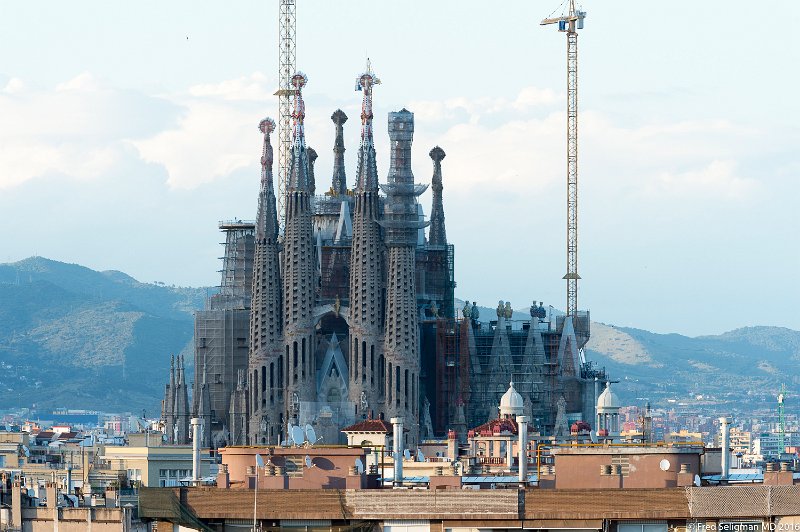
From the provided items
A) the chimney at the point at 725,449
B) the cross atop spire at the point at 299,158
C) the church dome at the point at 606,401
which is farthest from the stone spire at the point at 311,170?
the chimney at the point at 725,449

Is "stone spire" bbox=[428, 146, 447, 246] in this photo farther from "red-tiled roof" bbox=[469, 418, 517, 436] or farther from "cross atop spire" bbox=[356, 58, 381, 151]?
"red-tiled roof" bbox=[469, 418, 517, 436]

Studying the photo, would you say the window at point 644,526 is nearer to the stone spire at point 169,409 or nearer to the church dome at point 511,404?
the church dome at point 511,404

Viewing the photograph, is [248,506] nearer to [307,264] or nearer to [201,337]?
[307,264]

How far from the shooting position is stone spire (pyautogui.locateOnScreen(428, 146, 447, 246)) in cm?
17812

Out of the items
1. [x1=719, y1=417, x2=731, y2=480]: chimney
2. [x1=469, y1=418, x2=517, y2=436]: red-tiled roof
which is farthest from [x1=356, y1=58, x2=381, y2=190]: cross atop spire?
[x1=719, y1=417, x2=731, y2=480]: chimney

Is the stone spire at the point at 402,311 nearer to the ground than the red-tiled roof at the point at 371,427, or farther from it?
farther from it

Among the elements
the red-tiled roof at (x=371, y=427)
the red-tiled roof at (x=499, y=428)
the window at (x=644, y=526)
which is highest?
the red-tiled roof at (x=371, y=427)

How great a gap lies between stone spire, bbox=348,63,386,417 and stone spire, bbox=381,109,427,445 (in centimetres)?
92

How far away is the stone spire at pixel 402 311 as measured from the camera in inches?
6255

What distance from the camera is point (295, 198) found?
6368 inches

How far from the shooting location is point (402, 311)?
159m

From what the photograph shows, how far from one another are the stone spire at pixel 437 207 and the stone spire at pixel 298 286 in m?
17.5

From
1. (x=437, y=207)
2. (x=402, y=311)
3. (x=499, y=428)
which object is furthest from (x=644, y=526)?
(x=437, y=207)

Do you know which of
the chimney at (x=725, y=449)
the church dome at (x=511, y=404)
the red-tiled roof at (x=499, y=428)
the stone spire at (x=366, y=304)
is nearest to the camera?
the chimney at (x=725, y=449)
